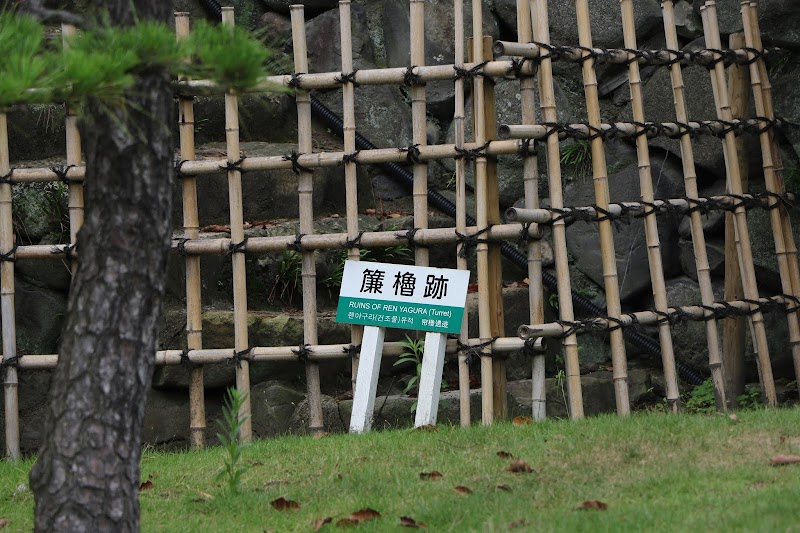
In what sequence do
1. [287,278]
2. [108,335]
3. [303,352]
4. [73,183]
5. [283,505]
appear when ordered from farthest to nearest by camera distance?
[287,278], [73,183], [303,352], [283,505], [108,335]

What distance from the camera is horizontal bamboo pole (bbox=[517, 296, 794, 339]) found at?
4.97m

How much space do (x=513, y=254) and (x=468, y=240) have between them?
1246mm

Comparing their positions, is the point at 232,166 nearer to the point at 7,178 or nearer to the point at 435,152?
the point at 435,152

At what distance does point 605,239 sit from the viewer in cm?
509

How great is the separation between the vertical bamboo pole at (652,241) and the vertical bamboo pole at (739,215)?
0.57 metres

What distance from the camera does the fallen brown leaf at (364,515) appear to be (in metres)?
3.39

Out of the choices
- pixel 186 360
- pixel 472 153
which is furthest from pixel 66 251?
pixel 472 153

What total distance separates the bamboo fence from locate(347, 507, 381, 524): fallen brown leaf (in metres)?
1.66

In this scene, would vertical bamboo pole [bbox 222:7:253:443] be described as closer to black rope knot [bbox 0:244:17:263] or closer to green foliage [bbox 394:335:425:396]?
green foliage [bbox 394:335:425:396]

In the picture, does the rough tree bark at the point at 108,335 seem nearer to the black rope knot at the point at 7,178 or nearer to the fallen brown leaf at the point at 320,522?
the fallen brown leaf at the point at 320,522

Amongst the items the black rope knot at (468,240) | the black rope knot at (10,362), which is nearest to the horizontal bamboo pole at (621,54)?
the black rope knot at (468,240)

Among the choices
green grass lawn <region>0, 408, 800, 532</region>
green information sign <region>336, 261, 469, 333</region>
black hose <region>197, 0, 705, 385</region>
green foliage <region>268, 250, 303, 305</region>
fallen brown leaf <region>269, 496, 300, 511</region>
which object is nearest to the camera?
green grass lawn <region>0, 408, 800, 532</region>

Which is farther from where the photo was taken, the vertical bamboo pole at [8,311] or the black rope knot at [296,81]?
the vertical bamboo pole at [8,311]

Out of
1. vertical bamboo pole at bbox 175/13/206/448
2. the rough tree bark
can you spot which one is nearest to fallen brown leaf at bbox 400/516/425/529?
the rough tree bark
